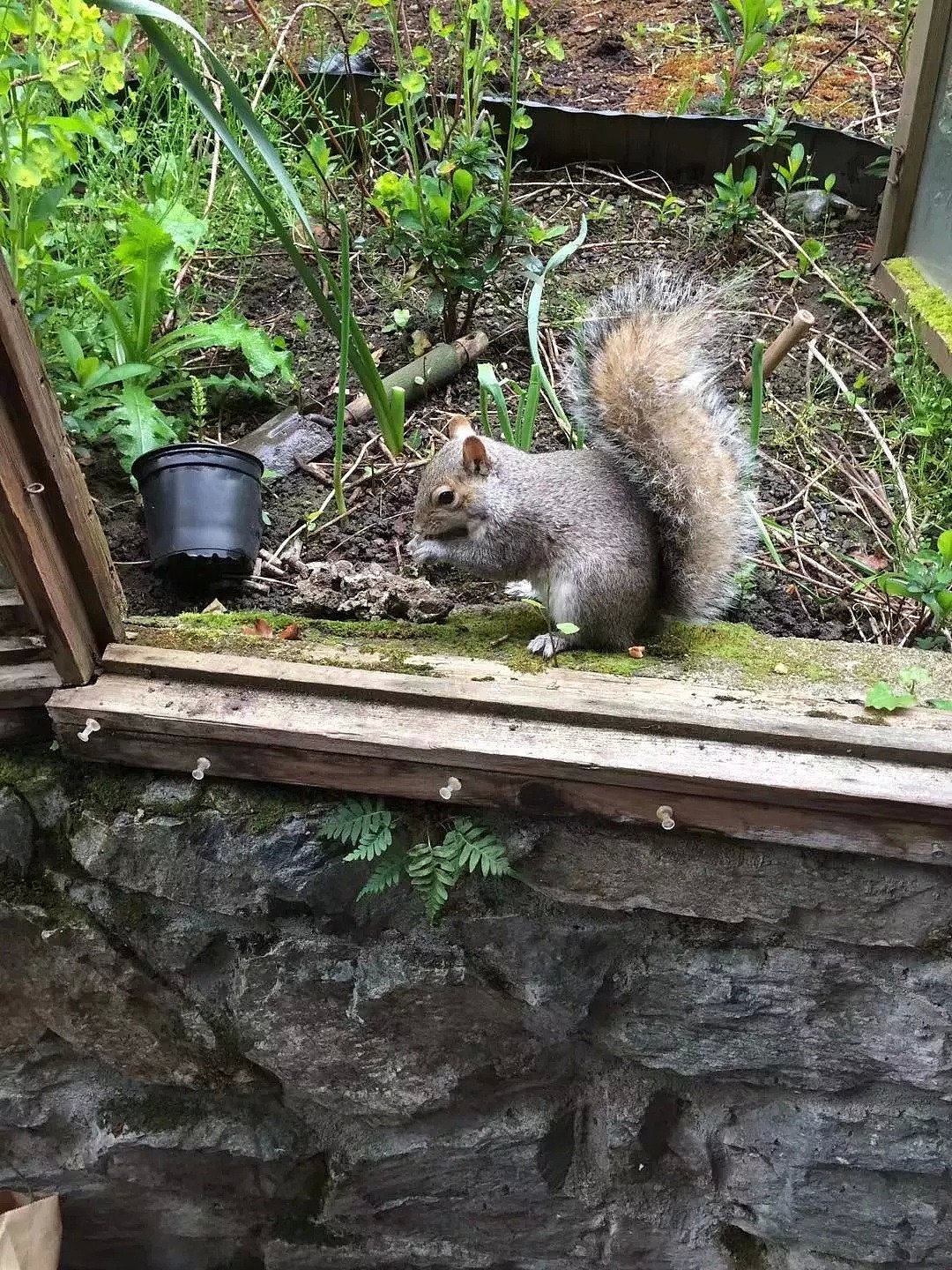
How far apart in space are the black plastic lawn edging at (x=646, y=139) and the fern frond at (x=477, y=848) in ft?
5.38

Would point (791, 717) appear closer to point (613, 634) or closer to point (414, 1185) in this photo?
point (613, 634)

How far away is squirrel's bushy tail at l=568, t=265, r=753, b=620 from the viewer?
4.01 feet

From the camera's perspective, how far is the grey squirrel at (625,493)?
122cm

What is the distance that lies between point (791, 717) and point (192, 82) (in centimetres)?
87

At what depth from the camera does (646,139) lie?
226cm

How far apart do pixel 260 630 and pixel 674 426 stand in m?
0.56

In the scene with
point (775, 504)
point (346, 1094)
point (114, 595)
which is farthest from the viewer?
point (775, 504)

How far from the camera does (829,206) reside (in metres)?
2.21

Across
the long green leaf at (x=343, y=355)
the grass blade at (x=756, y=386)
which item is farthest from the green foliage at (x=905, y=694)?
the long green leaf at (x=343, y=355)

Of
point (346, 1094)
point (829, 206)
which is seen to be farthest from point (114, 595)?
point (829, 206)

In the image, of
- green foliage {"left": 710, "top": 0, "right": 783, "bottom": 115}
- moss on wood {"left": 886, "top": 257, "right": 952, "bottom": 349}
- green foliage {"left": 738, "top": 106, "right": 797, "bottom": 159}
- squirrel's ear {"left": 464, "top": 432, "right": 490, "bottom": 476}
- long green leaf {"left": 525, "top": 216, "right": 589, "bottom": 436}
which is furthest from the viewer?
green foliage {"left": 738, "top": 106, "right": 797, "bottom": 159}

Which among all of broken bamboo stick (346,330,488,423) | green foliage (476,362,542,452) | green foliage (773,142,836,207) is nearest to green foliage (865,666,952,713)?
green foliage (476,362,542,452)

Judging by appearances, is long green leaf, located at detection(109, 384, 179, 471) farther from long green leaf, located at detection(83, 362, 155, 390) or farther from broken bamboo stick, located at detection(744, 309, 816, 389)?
broken bamboo stick, located at detection(744, 309, 816, 389)

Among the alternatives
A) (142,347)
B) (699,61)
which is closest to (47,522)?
(142,347)
